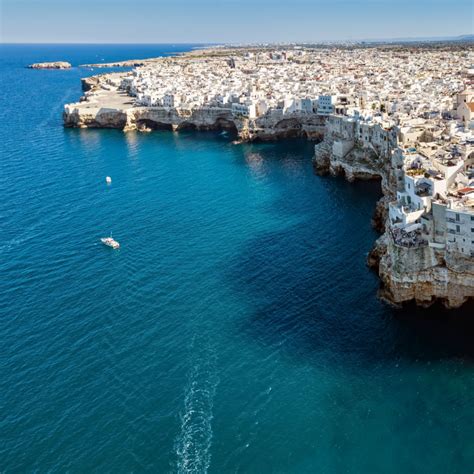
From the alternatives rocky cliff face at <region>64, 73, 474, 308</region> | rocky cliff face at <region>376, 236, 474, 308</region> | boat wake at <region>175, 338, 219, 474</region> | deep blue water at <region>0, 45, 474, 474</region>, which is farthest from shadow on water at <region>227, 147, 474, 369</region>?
boat wake at <region>175, 338, 219, 474</region>

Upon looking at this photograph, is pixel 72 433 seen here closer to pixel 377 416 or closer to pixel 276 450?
pixel 276 450

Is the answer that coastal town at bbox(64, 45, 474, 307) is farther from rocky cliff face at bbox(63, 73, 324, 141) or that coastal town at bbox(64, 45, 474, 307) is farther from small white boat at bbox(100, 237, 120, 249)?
small white boat at bbox(100, 237, 120, 249)

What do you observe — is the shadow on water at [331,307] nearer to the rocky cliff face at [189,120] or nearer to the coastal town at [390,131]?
the coastal town at [390,131]

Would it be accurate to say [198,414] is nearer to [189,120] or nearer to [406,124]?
[406,124]

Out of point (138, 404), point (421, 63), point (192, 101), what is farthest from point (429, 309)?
point (421, 63)

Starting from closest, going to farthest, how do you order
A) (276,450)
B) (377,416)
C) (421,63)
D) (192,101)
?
(276,450) < (377,416) < (192,101) < (421,63)

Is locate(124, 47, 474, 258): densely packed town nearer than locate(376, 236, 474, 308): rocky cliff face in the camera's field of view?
No
